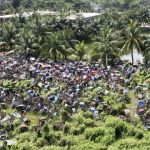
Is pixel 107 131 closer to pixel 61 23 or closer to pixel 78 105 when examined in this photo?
pixel 78 105

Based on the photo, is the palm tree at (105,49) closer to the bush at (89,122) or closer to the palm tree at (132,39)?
the palm tree at (132,39)

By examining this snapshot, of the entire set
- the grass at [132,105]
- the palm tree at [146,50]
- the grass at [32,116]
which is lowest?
the grass at [32,116]

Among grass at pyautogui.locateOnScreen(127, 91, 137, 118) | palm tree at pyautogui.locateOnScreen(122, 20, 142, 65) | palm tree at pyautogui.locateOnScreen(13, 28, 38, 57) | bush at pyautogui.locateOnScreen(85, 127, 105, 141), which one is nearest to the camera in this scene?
bush at pyautogui.locateOnScreen(85, 127, 105, 141)

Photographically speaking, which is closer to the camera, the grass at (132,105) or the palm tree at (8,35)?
the grass at (132,105)

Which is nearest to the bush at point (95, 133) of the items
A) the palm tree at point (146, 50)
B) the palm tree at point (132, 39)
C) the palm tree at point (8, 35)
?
the palm tree at point (146, 50)

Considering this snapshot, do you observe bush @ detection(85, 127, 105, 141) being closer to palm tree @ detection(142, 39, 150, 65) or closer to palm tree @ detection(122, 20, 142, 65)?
palm tree @ detection(142, 39, 150, 65)

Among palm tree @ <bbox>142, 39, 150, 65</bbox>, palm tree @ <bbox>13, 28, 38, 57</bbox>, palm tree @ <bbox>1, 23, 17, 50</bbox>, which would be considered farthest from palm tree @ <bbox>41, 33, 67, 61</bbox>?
palm tree @ <bbox>1, 23, 17, 50</bbox>

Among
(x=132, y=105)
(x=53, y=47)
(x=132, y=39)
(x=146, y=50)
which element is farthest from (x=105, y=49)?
(x=132, y=105)

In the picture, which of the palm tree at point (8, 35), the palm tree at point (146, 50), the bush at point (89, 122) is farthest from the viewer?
the palm tree at point (8, 35)

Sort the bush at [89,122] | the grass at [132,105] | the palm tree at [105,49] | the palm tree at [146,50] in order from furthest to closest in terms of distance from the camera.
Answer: the palm tree at [105,49] < the palm tree at [146,50] < the grass at [132,105] < the bush at [89,122]

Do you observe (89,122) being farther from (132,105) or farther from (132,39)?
(132,39)

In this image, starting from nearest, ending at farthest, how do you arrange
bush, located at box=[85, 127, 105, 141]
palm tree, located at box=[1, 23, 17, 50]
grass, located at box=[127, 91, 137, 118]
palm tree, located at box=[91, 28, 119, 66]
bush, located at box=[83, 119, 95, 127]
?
bush, located at box=[85, 127, 105, 141] < bush, located at box=[83, 119, 95, 127] < grass, located at box=[127, 91, 137, 118] < palm tree, located at box=[91, 28, 119, 66] < palm tree, located at box=[1, 23, 17, 50]
